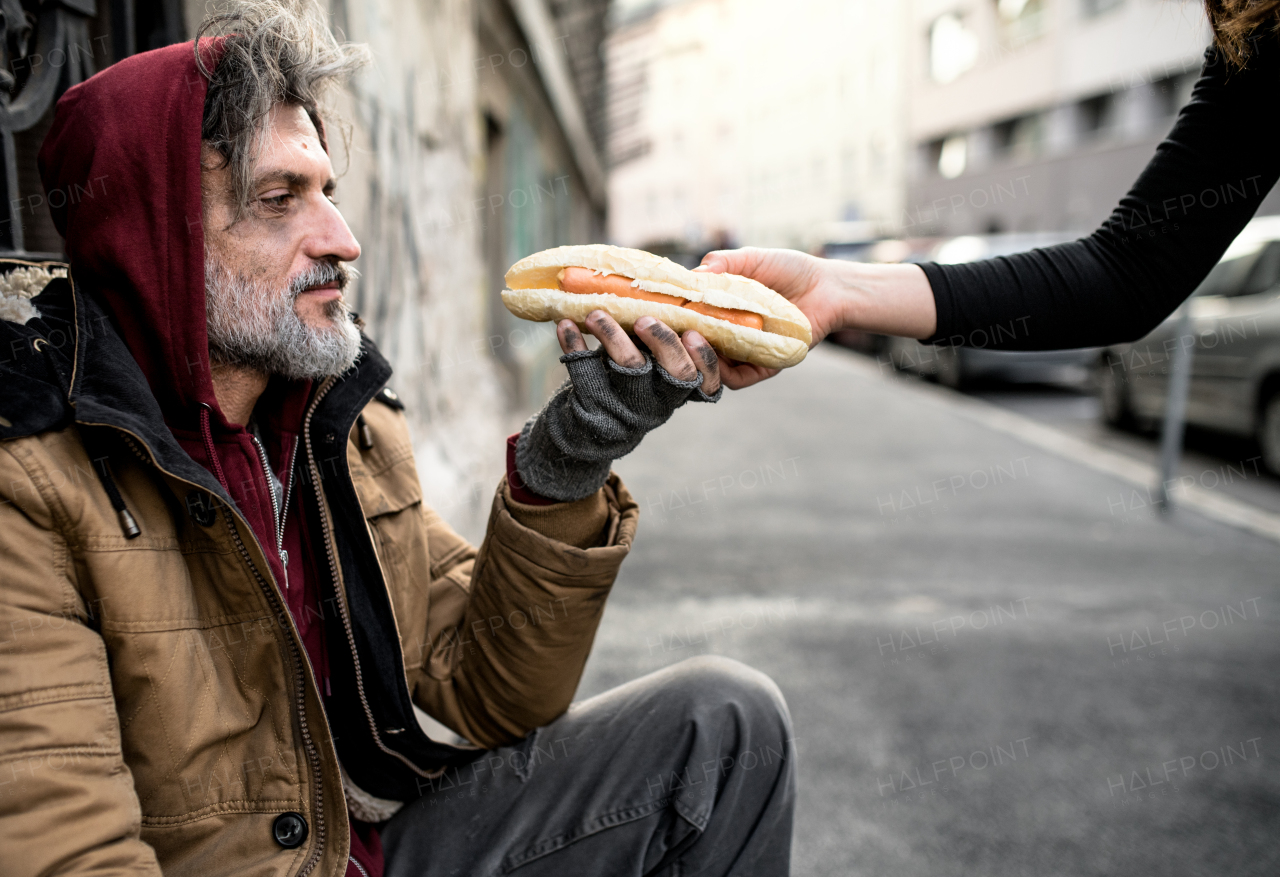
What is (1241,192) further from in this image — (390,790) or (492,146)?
(492,146)

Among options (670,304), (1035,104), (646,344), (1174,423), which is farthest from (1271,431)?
(1035,104)

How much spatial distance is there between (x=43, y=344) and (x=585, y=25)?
40.4ft

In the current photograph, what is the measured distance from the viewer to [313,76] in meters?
1.89

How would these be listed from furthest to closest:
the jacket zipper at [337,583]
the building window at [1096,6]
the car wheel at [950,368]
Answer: the building window at [1096,6], the car wheel at [950,368], the jacket zipper at [337,583]

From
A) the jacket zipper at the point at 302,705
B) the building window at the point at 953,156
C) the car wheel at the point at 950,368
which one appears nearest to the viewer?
the jacket zipper at the point at 302,705

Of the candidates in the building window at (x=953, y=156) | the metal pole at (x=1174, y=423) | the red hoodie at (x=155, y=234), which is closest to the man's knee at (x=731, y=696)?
the red hoodie at (x=155, y=234)

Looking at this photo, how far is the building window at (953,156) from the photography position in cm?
2936

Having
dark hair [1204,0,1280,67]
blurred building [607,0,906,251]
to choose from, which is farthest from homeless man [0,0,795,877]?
blurred building [607,0,906,251]

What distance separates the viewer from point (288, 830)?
1518mm

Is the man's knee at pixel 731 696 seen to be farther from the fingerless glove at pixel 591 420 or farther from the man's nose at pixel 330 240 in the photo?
the man's nose at pixel 330 240

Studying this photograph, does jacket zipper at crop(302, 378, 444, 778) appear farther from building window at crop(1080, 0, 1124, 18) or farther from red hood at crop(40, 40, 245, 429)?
building window at crop(1080, 0, 1124, 18)

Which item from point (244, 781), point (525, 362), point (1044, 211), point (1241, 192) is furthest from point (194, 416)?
point (1044, 211)

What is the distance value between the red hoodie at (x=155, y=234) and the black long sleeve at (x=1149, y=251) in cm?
145

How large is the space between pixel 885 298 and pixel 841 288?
0.11m
